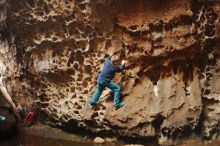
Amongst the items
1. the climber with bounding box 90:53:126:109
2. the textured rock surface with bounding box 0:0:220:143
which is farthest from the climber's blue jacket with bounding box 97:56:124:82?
the textured rock surface with bounding box 0:0:220:143

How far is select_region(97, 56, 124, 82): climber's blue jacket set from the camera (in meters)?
7.89

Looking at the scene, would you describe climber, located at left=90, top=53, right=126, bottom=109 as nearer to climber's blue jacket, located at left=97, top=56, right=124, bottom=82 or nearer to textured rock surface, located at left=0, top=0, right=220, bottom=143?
climber's blue jacket, located at left=97, top=56, right=124, bottom=82

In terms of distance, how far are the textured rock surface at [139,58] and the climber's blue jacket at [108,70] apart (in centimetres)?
19

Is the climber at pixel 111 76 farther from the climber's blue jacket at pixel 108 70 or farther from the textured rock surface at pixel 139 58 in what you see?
the textured rock surface at pixel 139 58

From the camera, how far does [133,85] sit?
809 centimetres

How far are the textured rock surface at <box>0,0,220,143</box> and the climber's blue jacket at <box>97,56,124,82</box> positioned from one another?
0.19 metres

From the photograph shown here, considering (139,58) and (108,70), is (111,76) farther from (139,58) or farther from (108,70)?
(139,58)

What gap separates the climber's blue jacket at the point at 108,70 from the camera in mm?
7891

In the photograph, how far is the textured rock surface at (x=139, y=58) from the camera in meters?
7.81

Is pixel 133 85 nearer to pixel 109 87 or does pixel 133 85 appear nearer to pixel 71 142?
pixel 109 87

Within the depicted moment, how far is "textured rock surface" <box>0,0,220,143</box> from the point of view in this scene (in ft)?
25.6

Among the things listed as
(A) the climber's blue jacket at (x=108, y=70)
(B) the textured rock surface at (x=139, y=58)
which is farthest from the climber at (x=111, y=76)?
(B) the textured rock surface at (x=139, y=58)

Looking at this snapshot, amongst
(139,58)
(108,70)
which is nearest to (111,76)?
(108,70)

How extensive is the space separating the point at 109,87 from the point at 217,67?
211 centimetres
